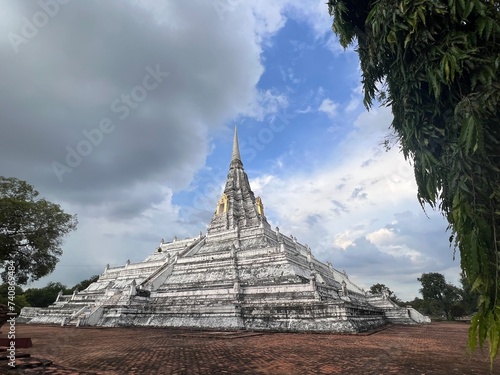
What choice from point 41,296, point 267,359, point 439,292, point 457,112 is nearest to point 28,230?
point 267,359

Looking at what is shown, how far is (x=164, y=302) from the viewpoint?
22.2 meters

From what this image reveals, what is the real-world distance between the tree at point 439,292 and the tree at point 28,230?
4764cm

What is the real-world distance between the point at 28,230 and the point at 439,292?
165 feet

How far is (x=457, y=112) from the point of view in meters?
4.00

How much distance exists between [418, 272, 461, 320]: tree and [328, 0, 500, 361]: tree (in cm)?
4858

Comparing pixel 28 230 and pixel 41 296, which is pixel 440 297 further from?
pixel 41 296

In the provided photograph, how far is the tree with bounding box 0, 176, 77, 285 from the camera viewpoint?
48.1ft

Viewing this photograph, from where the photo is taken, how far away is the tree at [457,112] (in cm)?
377

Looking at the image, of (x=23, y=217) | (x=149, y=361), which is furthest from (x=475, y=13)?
(x=23, y=217)

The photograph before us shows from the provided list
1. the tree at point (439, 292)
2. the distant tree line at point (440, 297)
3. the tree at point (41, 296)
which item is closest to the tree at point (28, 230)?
the tree at point (41, 296)

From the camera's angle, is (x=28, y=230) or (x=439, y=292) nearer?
(x=28, y=230)

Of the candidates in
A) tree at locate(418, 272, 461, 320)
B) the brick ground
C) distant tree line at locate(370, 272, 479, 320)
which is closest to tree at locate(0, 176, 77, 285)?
the brick ground

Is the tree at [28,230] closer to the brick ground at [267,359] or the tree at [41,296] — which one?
the brick ground at [267,359]

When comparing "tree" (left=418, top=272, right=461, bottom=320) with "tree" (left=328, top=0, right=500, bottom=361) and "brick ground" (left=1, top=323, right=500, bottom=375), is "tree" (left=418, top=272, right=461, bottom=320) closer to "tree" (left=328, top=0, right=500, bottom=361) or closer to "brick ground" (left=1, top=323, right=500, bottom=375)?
"brick ground" (left=1, top=323, right=500, bottom=375)
